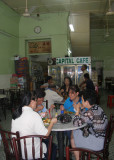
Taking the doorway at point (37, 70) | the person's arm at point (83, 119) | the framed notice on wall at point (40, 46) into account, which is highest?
the framed notice on wall at point (40, 46)

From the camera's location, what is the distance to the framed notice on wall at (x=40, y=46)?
947 cm

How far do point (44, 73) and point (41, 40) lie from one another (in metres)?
2.81

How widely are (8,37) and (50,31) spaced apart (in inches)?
87.6

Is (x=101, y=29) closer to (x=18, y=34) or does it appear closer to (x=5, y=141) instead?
(x=18, y=34)

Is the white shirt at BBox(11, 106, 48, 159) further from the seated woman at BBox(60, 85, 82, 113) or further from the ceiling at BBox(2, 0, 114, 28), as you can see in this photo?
the ceiling at BBox(2, 0, 114, 28)

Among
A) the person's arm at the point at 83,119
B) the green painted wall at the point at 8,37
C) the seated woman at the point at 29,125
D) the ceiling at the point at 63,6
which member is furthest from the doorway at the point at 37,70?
the seated woman at the point at 29,125

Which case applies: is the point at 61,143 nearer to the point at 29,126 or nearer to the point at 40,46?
the point at 29,126

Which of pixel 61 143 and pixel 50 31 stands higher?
pixel 50 31

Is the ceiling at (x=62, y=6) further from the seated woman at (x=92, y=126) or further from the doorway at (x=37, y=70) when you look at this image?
the seated woman at (x=92, y=126)

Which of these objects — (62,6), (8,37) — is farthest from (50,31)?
(8,37)

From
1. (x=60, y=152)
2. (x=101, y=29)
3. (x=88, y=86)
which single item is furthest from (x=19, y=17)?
(x=60, y=152)

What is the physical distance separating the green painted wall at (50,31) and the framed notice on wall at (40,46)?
32 centimetres

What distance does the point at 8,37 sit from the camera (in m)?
8.21

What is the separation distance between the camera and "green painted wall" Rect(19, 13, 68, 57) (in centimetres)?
902
